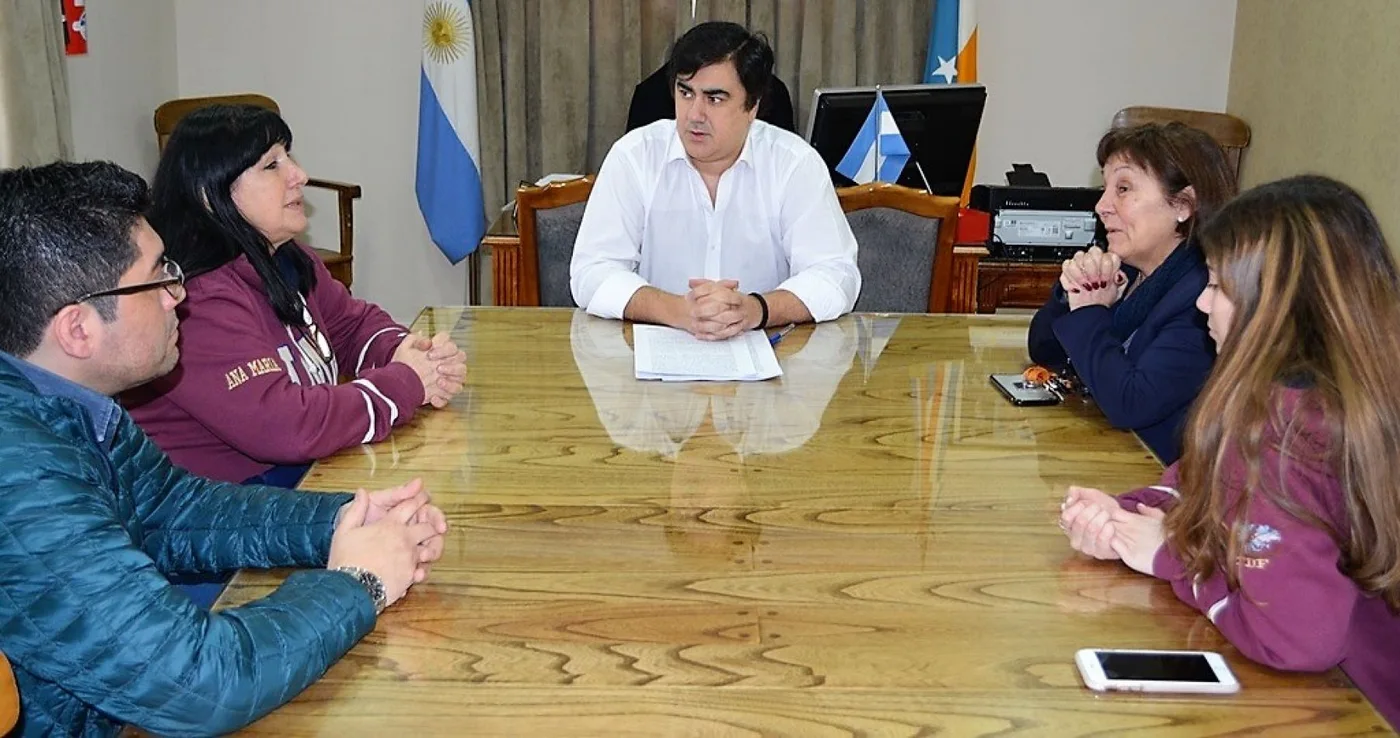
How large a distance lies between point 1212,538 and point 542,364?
3.99 ft

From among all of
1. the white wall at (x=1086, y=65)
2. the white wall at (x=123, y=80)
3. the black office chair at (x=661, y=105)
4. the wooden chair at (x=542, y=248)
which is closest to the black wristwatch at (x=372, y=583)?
the wooden chair at (x=542, y=248)

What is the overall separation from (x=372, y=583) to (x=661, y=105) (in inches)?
123

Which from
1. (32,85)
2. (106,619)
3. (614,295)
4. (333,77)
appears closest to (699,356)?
(614,295)

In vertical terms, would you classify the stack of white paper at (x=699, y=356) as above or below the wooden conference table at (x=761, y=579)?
above

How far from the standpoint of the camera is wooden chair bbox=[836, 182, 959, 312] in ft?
9.53

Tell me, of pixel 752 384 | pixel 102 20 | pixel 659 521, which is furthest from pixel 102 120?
pixel 659 521

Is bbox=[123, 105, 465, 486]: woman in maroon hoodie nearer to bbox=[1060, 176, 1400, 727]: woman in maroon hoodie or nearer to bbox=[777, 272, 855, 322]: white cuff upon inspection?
bbox=[777, 272, 855, 322]: white cuff

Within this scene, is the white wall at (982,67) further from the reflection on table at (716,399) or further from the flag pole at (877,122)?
the reflection on table at (716,399)

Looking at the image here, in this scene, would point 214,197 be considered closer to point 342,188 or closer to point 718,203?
point 718,203

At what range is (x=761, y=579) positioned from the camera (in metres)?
1.42

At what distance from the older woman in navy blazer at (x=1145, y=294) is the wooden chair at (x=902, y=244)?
24.0 inches

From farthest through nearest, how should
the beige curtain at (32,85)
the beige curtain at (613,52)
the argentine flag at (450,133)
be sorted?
1. the beige curtain at (613,52)
2. the argentine flag at (450,133)
3. the beige curtain at (32,85)

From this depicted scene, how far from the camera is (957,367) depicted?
7.44ft

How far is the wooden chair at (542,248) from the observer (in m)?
2.87
